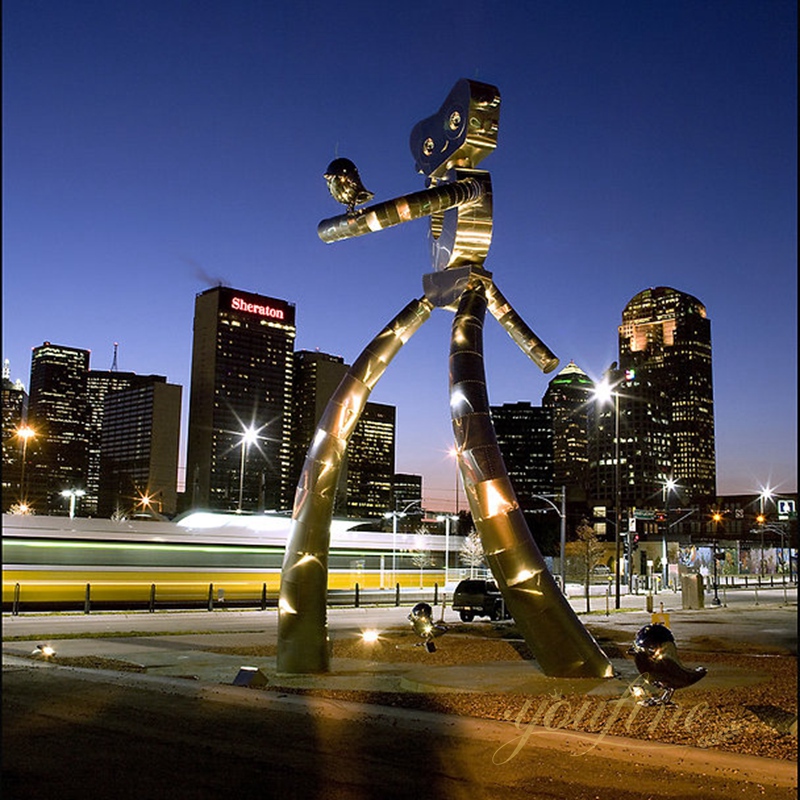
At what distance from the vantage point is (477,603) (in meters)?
29.1

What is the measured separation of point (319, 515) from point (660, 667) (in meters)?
5.84

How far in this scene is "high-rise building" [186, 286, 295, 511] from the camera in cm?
17766

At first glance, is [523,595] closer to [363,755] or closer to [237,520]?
[363,755]

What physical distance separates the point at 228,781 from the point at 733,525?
124311 millimetres

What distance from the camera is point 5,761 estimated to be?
8.08 m

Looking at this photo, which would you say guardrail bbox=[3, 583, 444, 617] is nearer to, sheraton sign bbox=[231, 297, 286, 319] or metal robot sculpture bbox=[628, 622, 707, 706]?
metal robot sculpture bbox=[628, 622, 707, 706]

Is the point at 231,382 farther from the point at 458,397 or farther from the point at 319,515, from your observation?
the point at 458,397

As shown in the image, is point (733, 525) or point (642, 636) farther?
point (733, 525)

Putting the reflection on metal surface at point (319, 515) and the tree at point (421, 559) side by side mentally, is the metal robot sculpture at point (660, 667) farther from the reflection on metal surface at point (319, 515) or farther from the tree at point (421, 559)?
the tree at point (421, 559)

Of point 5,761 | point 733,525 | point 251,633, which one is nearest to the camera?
point 5,761

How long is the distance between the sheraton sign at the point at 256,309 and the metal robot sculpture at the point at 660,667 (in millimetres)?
164200

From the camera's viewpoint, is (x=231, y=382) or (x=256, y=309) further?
(x=231, y=382)

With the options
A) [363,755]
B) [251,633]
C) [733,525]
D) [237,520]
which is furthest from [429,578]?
[733,525]

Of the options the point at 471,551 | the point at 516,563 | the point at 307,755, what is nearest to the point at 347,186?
the point at 516,563
